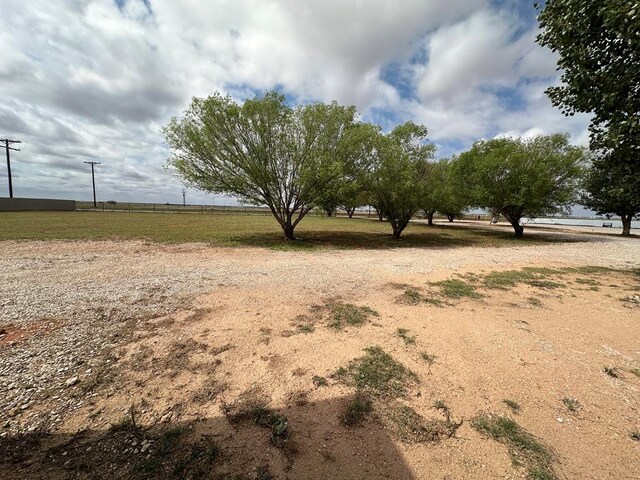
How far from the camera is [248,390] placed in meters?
3.03

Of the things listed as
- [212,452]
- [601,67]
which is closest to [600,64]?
[601,67]

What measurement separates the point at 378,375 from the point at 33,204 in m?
70.3

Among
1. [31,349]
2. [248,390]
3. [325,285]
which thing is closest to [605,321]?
[325,285]

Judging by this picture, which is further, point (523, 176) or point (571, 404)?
point (523, 176)

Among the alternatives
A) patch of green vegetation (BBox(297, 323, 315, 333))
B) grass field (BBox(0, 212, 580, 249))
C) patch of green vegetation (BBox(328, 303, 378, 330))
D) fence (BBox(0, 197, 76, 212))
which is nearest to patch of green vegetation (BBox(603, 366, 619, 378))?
patch of green vegetation (BBox(328, 303, 378, 330))

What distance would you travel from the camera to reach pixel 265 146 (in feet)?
47.4

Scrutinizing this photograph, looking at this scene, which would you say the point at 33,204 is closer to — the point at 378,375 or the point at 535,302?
the point at 378,375

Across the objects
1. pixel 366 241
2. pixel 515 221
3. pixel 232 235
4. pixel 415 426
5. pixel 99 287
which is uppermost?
pixel 515 221

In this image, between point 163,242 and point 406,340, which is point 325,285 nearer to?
point 406,340

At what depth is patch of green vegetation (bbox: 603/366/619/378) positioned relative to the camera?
11.3 ft

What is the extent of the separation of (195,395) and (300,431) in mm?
1296

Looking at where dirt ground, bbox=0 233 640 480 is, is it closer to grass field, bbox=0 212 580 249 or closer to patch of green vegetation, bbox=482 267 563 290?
patch of green vegetation, bbox=482 267 563 290

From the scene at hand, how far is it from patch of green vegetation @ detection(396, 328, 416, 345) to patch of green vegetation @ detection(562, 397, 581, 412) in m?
1.79

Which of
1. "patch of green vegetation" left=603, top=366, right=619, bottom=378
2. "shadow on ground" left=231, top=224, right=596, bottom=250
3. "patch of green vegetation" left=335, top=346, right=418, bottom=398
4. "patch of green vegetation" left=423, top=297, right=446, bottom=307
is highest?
"shadow on ground" left=231, top=224, right=596, bottom=250
